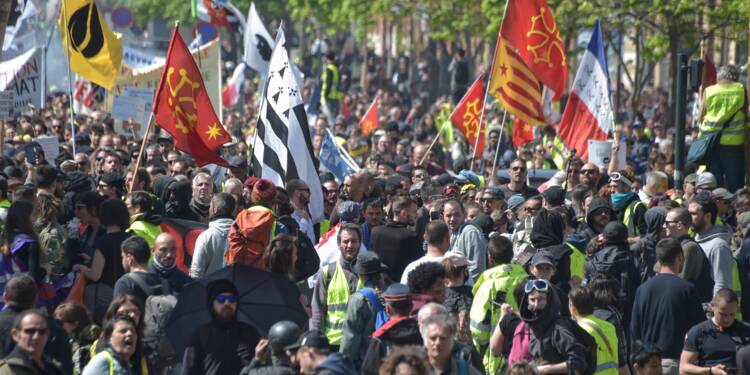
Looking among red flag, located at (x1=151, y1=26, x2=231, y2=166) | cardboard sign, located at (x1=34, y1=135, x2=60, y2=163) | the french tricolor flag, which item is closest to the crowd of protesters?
red flag, located at (x1=151, y1=26, x2=231, y2=166)

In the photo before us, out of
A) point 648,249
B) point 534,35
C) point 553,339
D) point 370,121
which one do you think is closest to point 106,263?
point 553,339

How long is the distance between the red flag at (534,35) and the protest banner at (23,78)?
242 inches

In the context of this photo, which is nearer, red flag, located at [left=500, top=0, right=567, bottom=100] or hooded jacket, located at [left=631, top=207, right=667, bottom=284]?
hooded jacket, located at [left=631, top=207, right=667, bottom=284]

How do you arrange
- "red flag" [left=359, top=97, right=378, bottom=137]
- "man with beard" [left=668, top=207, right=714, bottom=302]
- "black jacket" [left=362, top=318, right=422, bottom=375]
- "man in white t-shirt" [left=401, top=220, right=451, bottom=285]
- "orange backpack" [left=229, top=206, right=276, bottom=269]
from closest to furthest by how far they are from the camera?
"black jacket" [left=362, top=318, right=422, bottom=375] → "orange backpack" [left=229, top=206, right=276, bottom=269] → "man in white t-shirt" [left=401, top=220, right=451, bottom=285] → "man with beard" [left=668, top=207, right=714, bottom=302] → "red flag" [left=359, top=97, right=378, bottom=137]

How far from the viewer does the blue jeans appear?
16.6 metres

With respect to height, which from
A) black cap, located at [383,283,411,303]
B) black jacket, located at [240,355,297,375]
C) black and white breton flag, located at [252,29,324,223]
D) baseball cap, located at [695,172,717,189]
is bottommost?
black jacket, located at [240,355,297,375]

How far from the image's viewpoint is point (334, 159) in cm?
1708

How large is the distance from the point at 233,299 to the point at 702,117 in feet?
31.6

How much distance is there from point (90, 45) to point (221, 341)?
9.22 meters

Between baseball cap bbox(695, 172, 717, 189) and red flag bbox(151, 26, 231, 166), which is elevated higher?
red flag bbox(151, 26, 231, 166)

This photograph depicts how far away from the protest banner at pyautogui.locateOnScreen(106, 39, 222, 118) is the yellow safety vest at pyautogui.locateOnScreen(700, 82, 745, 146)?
6397 mm

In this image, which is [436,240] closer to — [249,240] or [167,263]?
[249,240]

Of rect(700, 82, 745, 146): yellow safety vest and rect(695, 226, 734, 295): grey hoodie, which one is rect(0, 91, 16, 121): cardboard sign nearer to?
rect(700, 82, 745, 146): yellow safety vest

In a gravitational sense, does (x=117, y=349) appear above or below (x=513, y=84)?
below
